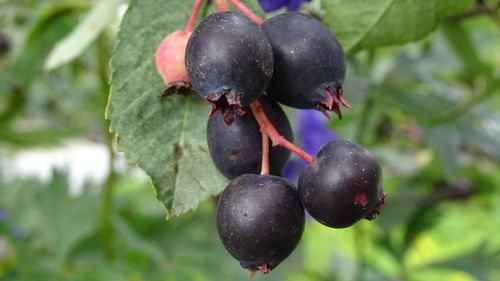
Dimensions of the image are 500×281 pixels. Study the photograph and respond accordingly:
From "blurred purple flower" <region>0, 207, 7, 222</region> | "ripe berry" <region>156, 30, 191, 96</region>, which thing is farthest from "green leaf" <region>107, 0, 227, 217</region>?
"blurred purple flower" <region>0, 207, 7, 222</region>

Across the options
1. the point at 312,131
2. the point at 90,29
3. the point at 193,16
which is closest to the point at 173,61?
the point at 193,16

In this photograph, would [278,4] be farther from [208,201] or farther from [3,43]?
[3,43]

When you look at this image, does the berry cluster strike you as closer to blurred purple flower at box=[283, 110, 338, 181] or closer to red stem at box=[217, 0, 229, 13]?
red stem at box=[217, 0, 229, 13]

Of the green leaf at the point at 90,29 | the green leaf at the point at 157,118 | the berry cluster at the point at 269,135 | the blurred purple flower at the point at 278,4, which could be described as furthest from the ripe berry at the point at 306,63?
the green leaf at the point at 90,29

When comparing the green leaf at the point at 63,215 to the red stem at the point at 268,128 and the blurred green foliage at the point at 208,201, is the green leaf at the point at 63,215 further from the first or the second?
the red stem at the point at 268,128

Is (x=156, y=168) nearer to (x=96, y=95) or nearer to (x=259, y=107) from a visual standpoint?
(x=259, y=107)

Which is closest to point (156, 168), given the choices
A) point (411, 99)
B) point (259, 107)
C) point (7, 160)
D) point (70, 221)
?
point (259, 107)
